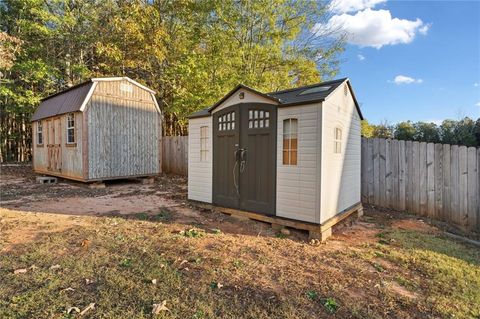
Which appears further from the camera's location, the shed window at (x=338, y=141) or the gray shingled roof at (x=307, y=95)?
the shed window at (x=338, y=141)

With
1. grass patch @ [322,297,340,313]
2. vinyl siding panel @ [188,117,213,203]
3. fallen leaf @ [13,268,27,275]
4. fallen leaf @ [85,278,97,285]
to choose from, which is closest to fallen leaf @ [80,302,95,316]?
fallen leaf @ [85,278,97,285]

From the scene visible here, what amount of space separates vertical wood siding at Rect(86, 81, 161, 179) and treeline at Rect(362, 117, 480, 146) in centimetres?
1257

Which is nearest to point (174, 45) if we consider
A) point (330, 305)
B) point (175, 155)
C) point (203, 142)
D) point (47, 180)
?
point (175, 155)

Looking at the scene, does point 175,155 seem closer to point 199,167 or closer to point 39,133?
point 39,133

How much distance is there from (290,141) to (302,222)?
4.62ft

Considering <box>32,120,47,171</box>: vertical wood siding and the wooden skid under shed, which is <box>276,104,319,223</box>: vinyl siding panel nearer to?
the wooden skid under shed

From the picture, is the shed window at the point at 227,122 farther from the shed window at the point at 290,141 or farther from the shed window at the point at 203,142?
the shed window at the point at 290,141

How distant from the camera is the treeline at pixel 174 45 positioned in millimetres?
12703

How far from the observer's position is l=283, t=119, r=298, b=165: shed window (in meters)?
4.67

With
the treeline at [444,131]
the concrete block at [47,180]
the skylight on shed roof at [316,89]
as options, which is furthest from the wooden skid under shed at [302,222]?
the treeline at [444,131]

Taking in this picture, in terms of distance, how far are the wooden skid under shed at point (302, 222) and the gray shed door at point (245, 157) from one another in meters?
0.11

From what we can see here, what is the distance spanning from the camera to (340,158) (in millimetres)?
5207

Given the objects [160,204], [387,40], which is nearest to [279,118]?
[160,204]

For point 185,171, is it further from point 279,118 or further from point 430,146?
point 430,146
